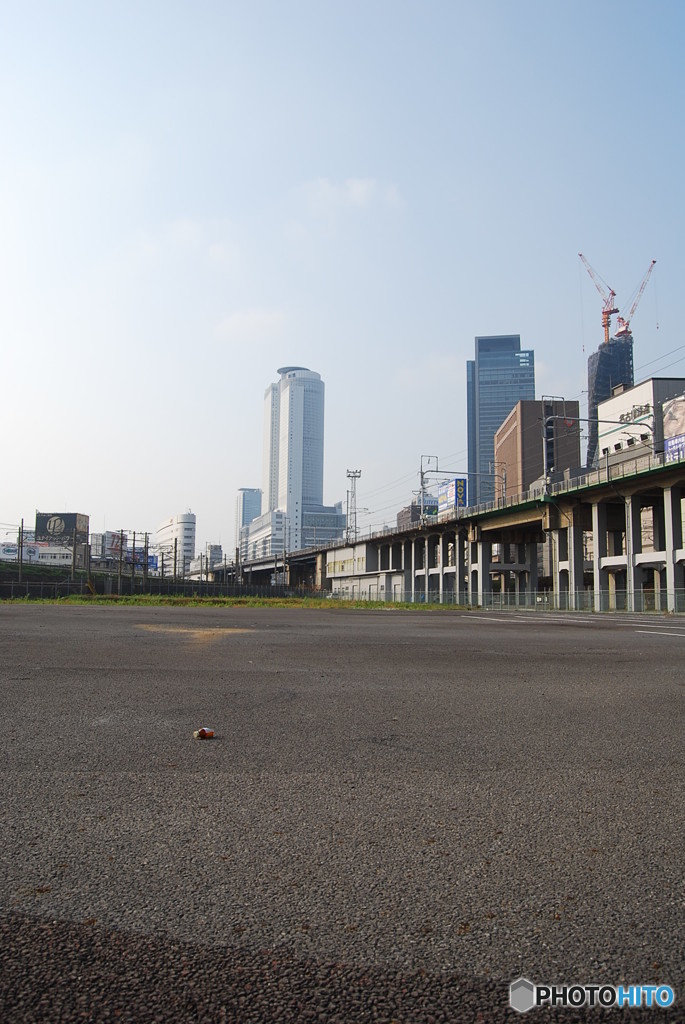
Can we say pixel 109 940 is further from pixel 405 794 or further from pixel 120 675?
pixel 120 675

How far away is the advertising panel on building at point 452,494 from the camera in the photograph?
413 ft

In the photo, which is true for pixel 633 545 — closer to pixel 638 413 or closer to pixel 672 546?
pixel 672 546

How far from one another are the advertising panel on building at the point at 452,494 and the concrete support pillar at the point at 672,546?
65083 millimetres

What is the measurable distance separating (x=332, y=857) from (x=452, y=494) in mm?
128042

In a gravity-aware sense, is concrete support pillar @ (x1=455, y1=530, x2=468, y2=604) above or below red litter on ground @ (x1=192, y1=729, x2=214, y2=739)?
above

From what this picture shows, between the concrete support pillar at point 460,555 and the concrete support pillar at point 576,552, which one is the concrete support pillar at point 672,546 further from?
the concrete support pillar at point 460,555

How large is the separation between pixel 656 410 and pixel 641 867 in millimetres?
89977

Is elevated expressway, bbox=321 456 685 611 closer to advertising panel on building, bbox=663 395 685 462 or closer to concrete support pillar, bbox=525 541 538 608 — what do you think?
concrete support pillar, bbox=525 541 538 608

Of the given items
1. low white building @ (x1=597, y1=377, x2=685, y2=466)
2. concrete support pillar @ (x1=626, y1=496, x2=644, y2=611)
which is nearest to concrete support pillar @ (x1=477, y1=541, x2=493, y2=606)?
low white building @ (x1=597, y1=377, x2=685, y2=466)

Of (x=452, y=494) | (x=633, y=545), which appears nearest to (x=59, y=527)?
(x=452, y=494)

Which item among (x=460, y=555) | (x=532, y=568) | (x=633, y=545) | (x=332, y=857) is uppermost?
(x=460, y=555)

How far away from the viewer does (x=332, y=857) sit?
145 inches

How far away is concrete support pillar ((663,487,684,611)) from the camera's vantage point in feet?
154

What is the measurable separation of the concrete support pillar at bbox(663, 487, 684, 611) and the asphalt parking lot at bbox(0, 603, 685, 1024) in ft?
141
